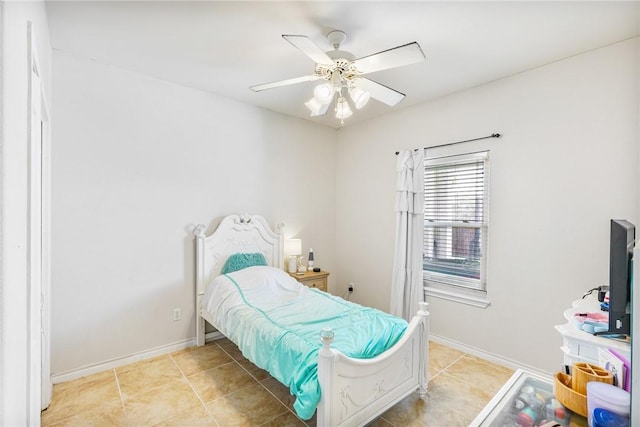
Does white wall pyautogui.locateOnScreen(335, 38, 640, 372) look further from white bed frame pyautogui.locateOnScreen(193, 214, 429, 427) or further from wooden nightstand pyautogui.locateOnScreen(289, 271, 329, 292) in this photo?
wooden nightstand pyautogui.locateOnScreen(289, 271, 329, 292)

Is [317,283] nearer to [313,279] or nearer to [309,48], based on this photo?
[313,279]

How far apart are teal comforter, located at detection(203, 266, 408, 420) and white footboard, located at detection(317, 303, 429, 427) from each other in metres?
0.08

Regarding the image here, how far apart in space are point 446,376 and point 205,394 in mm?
1988

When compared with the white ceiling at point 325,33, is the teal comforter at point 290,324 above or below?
below

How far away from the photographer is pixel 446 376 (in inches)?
99.9

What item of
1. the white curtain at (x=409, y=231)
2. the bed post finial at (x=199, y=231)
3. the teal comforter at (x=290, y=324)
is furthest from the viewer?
the white curtain at (x=409, y=231)

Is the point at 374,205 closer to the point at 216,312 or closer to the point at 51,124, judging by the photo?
the point at 216,312

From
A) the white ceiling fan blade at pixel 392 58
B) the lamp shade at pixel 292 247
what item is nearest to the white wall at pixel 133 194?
the lamp shade at pixel 292 247

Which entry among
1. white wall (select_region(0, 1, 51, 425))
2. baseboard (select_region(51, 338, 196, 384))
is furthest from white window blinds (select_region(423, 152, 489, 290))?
white wall (select_region(0, 1, 51, 425))

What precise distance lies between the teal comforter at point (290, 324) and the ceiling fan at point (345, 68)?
1.56 metres

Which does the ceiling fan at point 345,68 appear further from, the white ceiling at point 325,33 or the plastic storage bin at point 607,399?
the plastic storage bin at point 607,399

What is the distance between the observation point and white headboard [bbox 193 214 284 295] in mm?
3025

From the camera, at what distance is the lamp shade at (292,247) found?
3.69m

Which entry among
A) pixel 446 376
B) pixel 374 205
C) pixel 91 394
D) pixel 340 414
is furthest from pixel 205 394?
pixel 374 205
